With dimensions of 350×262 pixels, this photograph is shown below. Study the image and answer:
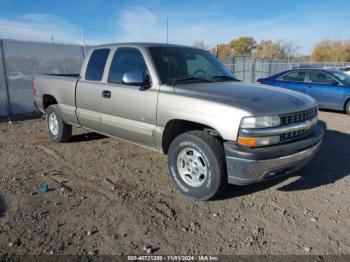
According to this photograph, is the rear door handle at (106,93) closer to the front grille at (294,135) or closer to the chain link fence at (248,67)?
the front grille at (294,135)

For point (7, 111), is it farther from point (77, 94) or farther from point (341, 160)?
point (341, 160)

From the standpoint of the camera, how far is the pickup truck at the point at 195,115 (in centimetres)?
328

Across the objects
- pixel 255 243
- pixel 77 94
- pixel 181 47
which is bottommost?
pixel 255 243

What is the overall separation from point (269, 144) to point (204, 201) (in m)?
1.09

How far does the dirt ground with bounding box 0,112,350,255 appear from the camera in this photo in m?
2.91

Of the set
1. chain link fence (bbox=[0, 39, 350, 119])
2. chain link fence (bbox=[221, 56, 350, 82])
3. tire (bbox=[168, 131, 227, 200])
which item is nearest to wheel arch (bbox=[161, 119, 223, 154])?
tire (bbox=[168, 131, 227, 200])

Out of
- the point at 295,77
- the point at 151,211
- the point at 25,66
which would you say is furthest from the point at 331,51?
the point at 151,211

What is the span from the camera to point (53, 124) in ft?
20.7

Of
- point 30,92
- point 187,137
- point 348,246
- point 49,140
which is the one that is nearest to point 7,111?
point 30,92

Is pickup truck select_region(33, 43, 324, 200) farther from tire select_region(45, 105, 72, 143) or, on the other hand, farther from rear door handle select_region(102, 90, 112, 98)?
tire select_region(45, 105, 72, 143)

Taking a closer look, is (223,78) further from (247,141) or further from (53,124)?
(53,124)

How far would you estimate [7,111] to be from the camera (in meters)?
9.17

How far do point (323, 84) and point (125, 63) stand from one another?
26.0ft

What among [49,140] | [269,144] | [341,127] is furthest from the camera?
[341,127]
